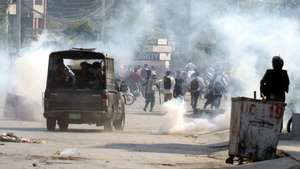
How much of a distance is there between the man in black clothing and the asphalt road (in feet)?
5.07

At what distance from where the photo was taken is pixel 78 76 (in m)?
25.8

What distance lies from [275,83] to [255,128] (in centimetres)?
268

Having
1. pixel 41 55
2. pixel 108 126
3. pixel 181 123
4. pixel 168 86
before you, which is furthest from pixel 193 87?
pixel 108 126

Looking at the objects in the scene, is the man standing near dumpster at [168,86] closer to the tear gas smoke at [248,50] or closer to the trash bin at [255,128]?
the tear gas smoke at [248,50]

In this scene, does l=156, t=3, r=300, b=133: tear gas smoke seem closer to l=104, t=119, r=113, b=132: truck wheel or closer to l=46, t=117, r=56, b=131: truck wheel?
l=104, t=119, r=113, b=132: truck wheel

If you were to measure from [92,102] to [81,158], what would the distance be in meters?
8.42

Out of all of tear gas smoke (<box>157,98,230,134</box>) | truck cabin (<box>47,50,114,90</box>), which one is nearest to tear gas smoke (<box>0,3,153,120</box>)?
truck cabin (<box>47,50,114,90</box>)

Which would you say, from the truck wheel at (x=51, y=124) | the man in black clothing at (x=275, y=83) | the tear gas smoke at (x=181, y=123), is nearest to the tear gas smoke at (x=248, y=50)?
the tear gas smoke at (x=181, y=123)

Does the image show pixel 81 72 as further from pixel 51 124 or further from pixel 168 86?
pixel 168 86

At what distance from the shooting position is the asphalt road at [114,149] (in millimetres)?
15211

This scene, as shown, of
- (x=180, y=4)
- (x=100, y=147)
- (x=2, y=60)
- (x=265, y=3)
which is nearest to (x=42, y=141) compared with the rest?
(x=100, y=147)

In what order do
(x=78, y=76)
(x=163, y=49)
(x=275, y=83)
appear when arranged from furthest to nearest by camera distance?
1. (x=163, y=49)
2. (x=78, y=76)
3. (x=275, y=83)

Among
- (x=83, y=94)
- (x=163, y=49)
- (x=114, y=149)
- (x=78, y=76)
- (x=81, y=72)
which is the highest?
(x=163, y=49)

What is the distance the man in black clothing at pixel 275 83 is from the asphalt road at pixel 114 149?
154 cm
